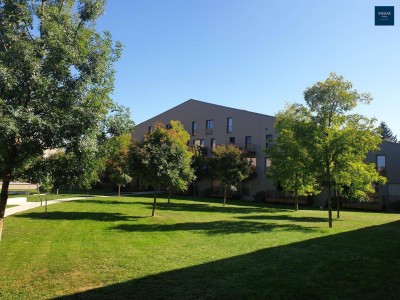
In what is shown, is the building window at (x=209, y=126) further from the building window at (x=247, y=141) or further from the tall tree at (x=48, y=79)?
the tall tree at (x=48, y=79)

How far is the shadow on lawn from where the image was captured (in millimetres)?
6402

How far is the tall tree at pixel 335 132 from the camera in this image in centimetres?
1667

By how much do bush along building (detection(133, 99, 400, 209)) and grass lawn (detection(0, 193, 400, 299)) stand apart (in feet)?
67.2

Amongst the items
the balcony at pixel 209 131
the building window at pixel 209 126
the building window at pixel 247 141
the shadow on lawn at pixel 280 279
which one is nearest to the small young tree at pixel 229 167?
the building window at pixel 247 141

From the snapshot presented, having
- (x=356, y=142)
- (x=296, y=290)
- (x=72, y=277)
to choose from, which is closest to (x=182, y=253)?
(x=72, y=277)

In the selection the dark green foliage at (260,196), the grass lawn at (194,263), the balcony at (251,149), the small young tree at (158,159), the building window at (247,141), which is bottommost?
the grass lawn at (194,263)

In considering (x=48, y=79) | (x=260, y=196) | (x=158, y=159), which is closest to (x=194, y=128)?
(x=260, y=196)

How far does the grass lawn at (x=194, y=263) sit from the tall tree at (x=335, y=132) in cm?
359

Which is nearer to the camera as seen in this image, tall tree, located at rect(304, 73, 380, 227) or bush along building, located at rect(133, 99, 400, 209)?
tall tree, located at rect(304, 73, 380, 227)

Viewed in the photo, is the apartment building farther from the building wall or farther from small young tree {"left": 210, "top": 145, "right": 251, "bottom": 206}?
the building wall

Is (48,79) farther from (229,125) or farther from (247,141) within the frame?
(229,125)

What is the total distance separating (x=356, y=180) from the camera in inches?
722

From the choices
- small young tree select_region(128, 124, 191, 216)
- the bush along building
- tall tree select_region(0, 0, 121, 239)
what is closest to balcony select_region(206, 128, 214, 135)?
the bush along building

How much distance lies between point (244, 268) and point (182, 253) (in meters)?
2.29
